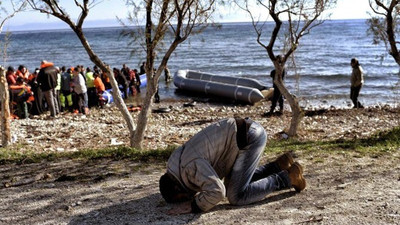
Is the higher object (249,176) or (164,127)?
(249,176)

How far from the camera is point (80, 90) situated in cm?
1650

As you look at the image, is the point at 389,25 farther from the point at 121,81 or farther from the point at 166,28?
the point at 121,81

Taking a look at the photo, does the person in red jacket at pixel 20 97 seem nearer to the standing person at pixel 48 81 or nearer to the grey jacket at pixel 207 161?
the standing person at pixel 48 81

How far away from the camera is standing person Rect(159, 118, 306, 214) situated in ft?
15.1

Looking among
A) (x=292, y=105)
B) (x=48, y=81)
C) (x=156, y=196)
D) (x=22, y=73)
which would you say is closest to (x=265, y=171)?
(x=156, y=196)

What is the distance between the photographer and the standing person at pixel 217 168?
15.1 ft

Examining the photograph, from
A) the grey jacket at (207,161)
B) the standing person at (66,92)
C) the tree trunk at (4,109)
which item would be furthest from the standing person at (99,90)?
the grey jacket at (207,161)

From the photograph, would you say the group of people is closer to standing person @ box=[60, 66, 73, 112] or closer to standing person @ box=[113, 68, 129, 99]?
standing person @ box=[60, 66, 73, 112]

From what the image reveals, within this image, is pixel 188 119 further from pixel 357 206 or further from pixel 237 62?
pixel 237 62

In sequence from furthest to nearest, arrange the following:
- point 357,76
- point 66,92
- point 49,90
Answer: point 66,92 < point 357,76 < point 49,90

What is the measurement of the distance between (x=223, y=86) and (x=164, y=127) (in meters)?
8.78

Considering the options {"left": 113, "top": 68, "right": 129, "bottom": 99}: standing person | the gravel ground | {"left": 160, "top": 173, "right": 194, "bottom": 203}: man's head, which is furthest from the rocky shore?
{"left": 160, "top": 173, "right": 194, "bottom": 203}: man's head

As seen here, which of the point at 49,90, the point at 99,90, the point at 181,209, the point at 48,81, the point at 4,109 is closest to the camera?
the point at 181,209

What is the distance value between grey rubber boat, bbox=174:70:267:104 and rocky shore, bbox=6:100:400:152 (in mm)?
1889
